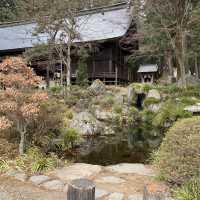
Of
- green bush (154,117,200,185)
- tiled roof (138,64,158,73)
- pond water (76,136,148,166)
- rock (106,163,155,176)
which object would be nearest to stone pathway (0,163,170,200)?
rock (106,163,155,176)

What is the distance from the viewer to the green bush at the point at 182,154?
14.6 ft

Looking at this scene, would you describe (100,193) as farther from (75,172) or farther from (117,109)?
(117,109)

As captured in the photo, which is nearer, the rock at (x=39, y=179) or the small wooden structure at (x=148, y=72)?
the rock at (x=39, y=179)

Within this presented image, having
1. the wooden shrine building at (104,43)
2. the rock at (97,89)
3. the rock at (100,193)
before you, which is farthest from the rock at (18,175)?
the wooden shrine building at (104,43)

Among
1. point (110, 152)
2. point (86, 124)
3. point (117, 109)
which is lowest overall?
point (110, 152)

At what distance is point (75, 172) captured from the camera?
19.8 ft

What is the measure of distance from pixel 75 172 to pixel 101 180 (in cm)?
72

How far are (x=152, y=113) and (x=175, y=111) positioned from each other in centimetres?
194

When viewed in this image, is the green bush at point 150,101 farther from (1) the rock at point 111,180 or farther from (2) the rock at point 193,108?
(1) the rock at point 111,180

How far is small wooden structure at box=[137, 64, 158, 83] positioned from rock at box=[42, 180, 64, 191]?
757 inches

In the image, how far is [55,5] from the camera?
16.4 m

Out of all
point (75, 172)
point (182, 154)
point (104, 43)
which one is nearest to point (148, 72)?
point (104, 43)

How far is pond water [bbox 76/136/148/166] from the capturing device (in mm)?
8086

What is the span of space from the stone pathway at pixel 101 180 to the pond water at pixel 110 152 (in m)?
1.47
